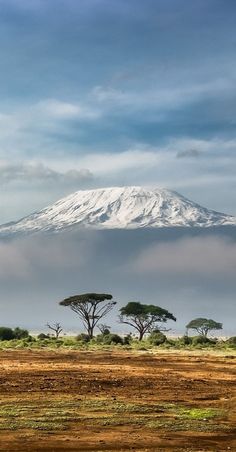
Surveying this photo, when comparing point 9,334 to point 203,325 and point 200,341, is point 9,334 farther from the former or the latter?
point 203,325

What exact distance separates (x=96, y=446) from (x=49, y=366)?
835 inches

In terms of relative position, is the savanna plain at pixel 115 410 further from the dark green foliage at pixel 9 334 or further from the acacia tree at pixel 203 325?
the acacia tree at pixel 203 325

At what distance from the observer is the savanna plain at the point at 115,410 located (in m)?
15.6

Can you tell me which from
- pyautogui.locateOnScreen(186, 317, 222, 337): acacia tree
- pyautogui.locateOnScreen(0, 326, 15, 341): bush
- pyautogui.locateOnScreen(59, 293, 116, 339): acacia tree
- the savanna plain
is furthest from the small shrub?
pyautogui.locateOnScreen(186, 317, 222, 337): acacia tree

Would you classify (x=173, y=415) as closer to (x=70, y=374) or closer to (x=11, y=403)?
(x=11, y=403)

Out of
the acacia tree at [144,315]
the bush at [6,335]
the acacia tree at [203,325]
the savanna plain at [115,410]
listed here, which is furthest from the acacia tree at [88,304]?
the savanna plain at [115,410]

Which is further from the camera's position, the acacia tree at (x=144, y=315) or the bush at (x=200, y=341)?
the acacia tree at (x=144, y=315)

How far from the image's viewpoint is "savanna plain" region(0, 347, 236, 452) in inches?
614

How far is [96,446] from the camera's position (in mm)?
15070

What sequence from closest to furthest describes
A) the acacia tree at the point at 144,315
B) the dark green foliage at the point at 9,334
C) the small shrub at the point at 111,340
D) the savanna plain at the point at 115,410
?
the savanna plain at the point at 115,410
the small shrub at the point at 111,340
the dark green foliage at the point at 9,334
the acacia tree at the point at 144,315

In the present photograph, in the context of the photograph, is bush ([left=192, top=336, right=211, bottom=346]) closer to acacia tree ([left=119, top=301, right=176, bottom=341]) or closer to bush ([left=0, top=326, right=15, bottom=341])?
bush ([left=0, top=326, right=15, bottom=341])

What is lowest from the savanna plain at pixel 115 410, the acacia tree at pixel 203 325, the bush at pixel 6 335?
the savanna plain at pixel 115 410

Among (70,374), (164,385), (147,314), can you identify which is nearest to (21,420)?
(164,385)

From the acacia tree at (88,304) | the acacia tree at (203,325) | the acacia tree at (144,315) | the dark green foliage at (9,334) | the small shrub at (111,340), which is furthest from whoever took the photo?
the acacia tree at (203,325)
